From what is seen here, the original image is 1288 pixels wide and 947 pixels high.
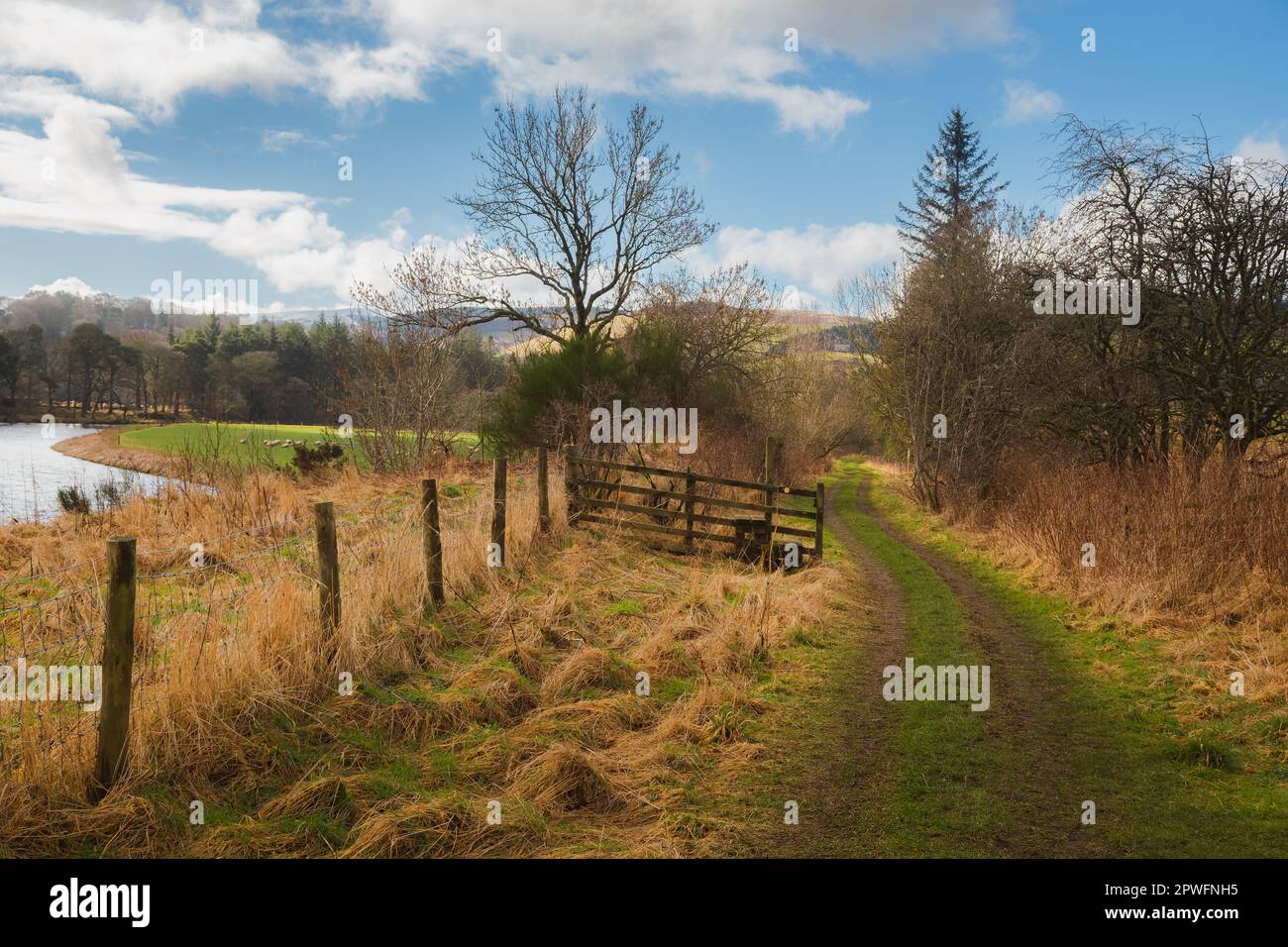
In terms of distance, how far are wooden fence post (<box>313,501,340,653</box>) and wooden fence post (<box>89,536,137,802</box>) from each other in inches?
80.2

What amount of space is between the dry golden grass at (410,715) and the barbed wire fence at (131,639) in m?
0.03

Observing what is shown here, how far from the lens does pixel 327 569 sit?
659 centimetres

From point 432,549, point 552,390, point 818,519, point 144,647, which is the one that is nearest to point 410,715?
point 144,647

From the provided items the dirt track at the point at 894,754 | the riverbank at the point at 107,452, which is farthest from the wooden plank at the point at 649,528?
the riverbank at the point at 107,452

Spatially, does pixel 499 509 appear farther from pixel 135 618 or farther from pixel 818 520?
pixel 818 520

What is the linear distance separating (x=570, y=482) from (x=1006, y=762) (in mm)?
9517

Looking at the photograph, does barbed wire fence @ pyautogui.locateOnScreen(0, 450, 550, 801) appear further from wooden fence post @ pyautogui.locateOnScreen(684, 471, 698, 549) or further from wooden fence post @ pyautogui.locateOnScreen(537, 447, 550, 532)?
wooden fence post @ pyautogui.locateOnScreen(684, 471, 698, 549)

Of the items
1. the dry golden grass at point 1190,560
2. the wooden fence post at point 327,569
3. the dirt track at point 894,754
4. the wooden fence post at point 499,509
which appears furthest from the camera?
the wooden fence post at point 499,509

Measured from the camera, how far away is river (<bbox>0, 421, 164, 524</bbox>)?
1626 cm

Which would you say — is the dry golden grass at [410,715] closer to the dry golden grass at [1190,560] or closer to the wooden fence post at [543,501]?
the wooden fence post at [543,501]

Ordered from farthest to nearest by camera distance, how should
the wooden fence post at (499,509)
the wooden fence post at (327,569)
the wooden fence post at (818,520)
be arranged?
the wooden fence post at (818,520) < the wooden fence post at (499,509) < the wooden fence post at (327,569)

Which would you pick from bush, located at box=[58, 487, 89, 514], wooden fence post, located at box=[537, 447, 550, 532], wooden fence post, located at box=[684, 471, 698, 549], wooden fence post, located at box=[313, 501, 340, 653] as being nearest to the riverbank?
bush, located at box=[58, 487, 89, 514]

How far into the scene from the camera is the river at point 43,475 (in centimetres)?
1626
